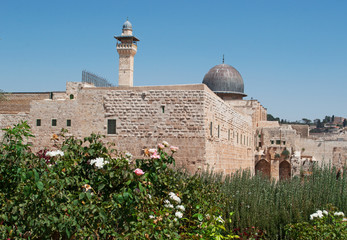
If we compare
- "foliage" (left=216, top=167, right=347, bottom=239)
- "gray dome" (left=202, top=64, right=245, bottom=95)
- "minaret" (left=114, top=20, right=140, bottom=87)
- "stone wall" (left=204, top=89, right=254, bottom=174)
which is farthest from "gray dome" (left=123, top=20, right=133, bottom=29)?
"foliage" (left=216, top=167, right=347, bottom=239)

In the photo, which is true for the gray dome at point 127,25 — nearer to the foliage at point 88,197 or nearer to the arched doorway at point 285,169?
the arched doorway at point 285,169

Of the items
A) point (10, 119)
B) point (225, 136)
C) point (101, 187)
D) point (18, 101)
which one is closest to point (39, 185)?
point (101, 187)

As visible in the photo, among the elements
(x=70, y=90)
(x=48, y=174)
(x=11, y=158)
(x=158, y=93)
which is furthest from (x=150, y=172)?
(x=70, y=90)

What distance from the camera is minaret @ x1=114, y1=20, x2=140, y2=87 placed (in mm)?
30906

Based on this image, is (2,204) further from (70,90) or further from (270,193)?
(70,90)

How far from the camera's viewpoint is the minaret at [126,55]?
3091cm

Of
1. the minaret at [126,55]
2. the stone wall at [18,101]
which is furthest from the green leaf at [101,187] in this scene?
the minaret at [126,55]

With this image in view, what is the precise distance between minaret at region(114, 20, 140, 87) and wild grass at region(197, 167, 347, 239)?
2265cm

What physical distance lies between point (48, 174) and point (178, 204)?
2.15 m

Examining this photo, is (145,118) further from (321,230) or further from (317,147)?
(317,147)

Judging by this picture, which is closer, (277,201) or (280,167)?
(277,201)

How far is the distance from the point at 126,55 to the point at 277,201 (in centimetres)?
2462

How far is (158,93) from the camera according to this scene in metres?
14.2

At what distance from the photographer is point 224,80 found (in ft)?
105
